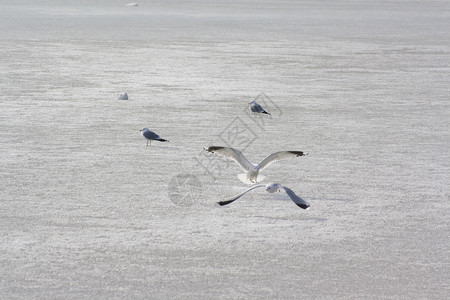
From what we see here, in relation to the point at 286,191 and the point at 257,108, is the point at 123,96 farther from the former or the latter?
the point at 286,191

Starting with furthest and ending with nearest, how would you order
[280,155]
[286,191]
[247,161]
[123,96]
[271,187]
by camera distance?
[123,96] → [247,161] → [280,155] → [271,187] → [286,191]

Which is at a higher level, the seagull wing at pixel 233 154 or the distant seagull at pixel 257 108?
the seagull wing at pixel 233 154

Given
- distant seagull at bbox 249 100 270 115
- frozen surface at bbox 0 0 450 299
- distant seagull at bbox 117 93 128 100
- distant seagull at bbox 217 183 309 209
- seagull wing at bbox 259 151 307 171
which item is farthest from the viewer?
distant seagull at bbox 117 93 128 100

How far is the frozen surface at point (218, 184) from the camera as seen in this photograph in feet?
17.2

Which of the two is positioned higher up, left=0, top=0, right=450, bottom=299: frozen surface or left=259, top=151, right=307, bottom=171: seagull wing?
left=259, top=151, right=307, bottom=171: seagull wing

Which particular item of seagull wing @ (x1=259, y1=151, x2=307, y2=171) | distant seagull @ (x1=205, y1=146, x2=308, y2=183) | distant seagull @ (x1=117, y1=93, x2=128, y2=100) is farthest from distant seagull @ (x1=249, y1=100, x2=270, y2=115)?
seagull wing @ (x1=259, y1=151, x2=307, y2=171)

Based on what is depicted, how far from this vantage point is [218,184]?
25.2 feet

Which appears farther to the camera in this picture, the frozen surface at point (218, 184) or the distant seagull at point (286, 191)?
the distant seagull at point (286, 191)

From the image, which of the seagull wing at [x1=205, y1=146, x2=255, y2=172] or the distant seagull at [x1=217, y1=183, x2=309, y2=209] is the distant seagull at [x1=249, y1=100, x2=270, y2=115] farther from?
the distant seagull at [x1=217, y1=183, x2=309, y2=209]

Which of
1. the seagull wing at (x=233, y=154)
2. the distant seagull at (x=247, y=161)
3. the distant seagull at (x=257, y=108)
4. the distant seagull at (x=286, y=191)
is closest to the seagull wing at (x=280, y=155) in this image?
the distant seagull at (x=247, y=161)

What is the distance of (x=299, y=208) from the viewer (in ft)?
22.5

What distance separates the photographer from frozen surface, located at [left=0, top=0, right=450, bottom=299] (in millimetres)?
5250

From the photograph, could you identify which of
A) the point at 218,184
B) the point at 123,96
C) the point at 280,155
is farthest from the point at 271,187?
the point at 123,96

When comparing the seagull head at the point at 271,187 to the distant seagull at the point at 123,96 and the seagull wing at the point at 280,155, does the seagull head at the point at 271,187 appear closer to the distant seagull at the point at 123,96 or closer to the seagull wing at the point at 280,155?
the seagull wing at the point at 280,155
